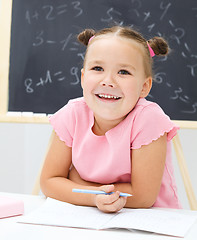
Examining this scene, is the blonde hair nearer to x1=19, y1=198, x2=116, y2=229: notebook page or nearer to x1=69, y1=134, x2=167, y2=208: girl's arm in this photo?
x1=69, y1=134, x2=167, y2=208: girl's arm

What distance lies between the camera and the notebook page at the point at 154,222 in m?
0.76

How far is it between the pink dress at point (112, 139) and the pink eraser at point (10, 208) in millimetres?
315

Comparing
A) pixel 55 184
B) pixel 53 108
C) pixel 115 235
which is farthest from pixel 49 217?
pixel 53 108

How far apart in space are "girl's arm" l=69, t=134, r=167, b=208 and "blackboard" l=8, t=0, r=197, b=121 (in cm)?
99

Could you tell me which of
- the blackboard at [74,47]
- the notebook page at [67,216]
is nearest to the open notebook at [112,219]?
the notebook page at [67,216]

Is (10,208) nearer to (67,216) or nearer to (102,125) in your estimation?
(67,216)

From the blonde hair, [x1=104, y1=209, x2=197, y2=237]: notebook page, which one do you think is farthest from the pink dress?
[x1=104, y1=209, x2=197, y2=237]: notebook page

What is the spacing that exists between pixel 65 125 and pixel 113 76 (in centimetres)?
26

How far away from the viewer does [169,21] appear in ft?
6.91

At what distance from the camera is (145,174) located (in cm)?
109

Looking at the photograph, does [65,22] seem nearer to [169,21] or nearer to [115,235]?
[169,21]

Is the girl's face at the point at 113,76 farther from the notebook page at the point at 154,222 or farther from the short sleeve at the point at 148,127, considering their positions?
the notebook page at the point at 154,222

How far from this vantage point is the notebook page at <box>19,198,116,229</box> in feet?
2.64

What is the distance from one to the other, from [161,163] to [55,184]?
314mm
